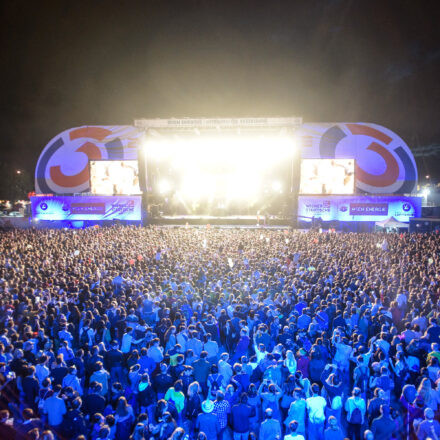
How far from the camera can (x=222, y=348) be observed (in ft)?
22.8

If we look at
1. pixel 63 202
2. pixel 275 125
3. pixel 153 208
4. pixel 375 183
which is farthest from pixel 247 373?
pixel 375 183

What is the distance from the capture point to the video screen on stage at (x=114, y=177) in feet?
90.6

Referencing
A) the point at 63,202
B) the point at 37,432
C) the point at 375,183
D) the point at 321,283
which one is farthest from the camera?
the point at 375,183

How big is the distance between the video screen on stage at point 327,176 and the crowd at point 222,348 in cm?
1454

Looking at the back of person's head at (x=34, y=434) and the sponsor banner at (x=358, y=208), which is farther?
the sponsor banner at (x=358, y=208)

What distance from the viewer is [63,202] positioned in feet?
83.0

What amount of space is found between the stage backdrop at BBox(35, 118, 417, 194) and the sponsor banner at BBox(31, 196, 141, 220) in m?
3.61

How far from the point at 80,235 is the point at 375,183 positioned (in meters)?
23.4

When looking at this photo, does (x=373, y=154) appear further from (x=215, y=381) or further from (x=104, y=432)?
(x=104, y=432)

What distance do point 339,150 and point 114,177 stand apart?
19.4m

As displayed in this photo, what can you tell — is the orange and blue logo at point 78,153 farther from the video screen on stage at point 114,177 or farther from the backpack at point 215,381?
the backpack at point 215,381

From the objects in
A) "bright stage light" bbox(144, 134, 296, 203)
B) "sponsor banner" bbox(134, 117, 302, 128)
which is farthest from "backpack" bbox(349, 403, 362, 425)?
"bright stage light" bbox(144, 134, 296, 203)

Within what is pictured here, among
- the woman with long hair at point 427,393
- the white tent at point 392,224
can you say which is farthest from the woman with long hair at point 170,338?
the white tent at point 392,224

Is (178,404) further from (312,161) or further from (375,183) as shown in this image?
(375,183)
